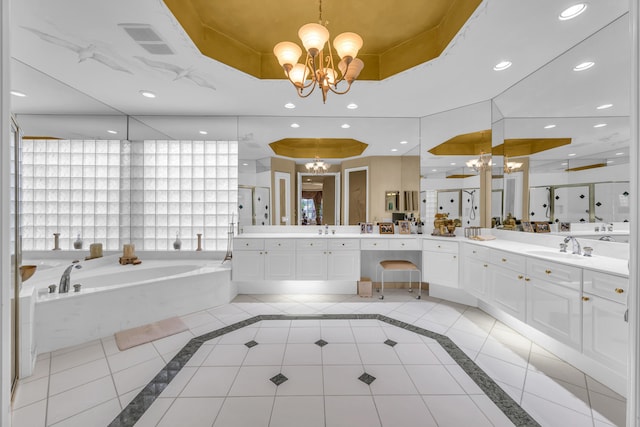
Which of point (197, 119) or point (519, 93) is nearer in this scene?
point (519, 93)

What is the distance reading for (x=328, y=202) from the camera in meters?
3.88

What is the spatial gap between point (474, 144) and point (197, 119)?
3.80m

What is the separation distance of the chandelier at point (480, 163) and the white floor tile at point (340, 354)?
2644mm

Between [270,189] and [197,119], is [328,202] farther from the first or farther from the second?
[197,119]

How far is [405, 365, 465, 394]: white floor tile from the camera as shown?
1.79 m

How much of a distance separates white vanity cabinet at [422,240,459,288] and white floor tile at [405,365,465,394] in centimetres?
140

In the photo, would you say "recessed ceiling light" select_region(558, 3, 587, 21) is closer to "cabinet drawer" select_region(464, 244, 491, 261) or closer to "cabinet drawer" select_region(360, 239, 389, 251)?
"cabinet drawer" select_region(464, 244, 491, 261)

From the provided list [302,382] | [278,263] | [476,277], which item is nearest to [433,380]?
[302,382]

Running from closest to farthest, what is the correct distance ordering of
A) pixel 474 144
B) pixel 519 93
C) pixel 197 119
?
pixel 519 93 < pixel 474 144 < pixel 197 119

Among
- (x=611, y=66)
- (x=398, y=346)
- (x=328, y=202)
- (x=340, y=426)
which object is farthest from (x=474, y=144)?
(x=340, y=426)

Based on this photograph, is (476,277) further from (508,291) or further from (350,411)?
(350,411)

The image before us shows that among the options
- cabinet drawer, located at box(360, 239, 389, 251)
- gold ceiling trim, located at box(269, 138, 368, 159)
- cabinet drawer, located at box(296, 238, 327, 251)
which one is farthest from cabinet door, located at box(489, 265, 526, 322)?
gold ceiling trim, located at box(269, 138, 368, 159)

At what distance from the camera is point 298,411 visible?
161cm

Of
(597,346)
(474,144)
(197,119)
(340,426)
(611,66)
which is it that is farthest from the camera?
(197,119)
